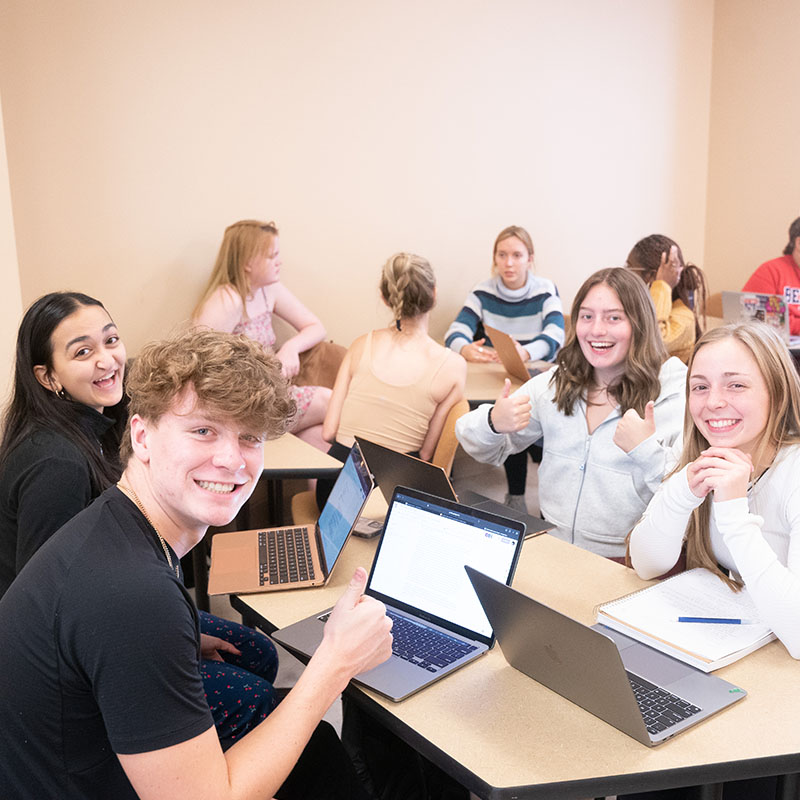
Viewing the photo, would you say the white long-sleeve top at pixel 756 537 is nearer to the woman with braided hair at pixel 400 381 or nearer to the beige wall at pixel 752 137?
the woman with braided hair at pixel 400 381

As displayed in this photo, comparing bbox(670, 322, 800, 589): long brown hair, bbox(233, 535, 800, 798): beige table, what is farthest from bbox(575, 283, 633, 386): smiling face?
bbox(233, 535, 800, 798): beige table

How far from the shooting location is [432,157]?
17.3ft

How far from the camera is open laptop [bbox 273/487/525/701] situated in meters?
1.60

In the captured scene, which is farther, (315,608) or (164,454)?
(315,608)

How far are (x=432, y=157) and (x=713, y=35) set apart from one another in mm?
2587

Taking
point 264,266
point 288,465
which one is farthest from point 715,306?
point 288,465

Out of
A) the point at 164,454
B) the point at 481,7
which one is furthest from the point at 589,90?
the point at 164,454

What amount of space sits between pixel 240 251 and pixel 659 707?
341 centimetres

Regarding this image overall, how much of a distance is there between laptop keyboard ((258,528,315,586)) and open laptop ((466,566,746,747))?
1.95 ft

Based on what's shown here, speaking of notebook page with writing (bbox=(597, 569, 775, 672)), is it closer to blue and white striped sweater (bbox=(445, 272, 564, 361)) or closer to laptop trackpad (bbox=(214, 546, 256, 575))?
laptop trackpad (bbox=(214, 546, 256, 575))

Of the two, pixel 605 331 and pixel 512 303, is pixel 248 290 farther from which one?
pixel 605 331

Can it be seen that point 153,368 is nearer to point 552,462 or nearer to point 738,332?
point 738,332

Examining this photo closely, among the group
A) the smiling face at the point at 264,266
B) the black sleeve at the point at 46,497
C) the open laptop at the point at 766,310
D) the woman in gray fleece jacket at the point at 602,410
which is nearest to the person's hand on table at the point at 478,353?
the smiling face at the point at 264,266

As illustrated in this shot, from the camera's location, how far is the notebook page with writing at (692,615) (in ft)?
5.21
